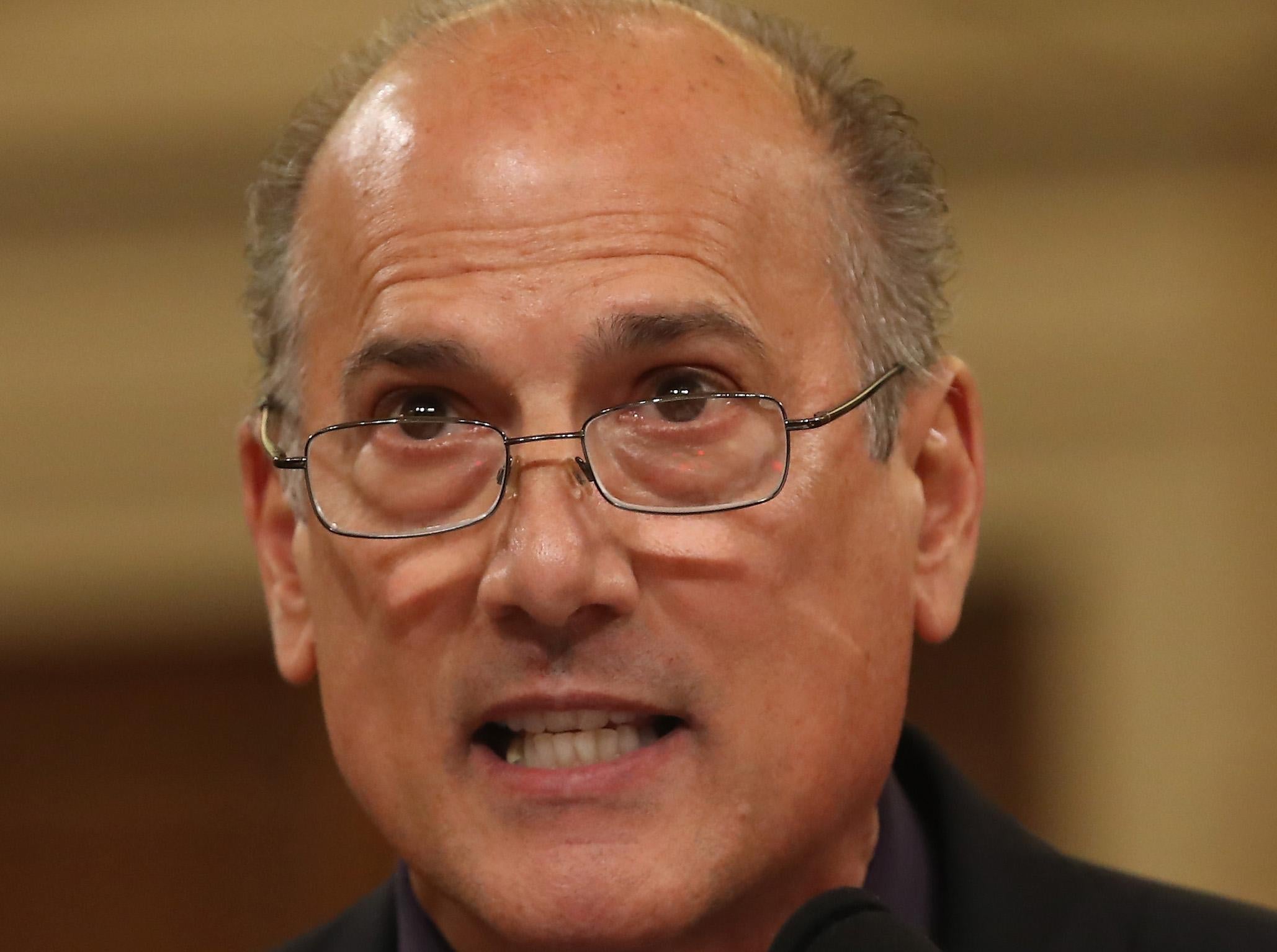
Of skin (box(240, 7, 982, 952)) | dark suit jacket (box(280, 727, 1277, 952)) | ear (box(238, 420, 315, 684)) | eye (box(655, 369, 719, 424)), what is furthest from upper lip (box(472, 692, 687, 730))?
dark suit jacket (box(280, 727, 1277, 952))

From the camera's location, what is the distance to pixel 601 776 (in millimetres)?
1873

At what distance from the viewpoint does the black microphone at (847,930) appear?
4.01 ft

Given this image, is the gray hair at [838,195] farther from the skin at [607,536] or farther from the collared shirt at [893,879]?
the collared shirt at [893,879]

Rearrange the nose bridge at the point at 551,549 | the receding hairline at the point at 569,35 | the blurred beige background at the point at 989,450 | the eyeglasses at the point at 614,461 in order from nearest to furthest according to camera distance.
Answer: the nose bridge at the point at 551,549
the eyeglasses at the point at 614,461
the receding hairline at the point at 569,35
the blurred beige background at the point at 989,450

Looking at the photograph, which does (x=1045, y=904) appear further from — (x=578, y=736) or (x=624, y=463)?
(x=624, y=463)

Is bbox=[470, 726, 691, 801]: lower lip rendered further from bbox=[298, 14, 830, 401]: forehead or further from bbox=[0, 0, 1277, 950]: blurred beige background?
bbox=[0, 0, 1277, 950]: blurred beige background

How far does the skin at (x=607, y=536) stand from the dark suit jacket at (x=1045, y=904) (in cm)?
16

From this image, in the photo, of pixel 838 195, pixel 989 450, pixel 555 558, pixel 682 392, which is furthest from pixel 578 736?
pixel 989 450

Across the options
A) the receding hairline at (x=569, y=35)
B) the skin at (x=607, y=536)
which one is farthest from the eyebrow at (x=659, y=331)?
the receding hairline at (x=569, y=35)

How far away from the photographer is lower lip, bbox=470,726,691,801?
1869 millimetres

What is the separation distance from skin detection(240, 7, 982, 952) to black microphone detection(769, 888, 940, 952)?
2.02 ft

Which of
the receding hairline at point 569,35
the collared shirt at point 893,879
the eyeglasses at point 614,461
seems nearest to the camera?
the eyeglasses at point 614,461

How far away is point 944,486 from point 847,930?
1.10 metres

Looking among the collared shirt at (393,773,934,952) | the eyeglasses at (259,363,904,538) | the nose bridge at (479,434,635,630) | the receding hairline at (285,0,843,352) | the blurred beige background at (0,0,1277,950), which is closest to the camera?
the nose bridge at (479,434,635,630)
